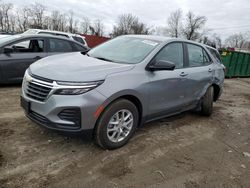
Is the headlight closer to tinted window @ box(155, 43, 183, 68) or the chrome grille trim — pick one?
the chrome grille trim

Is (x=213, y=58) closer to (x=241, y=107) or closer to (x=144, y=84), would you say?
(x=241, y=107)

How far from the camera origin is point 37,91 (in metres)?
3.05

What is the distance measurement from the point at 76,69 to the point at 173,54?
1.89 meters

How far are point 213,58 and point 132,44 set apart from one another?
227 centimetres

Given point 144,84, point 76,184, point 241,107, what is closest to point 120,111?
point 144,84

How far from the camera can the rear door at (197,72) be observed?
445cm

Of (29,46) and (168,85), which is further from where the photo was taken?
(29,46)

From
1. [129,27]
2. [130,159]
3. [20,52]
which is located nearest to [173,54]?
[130,159]

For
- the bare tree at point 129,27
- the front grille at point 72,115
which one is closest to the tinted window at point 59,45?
the front grille at point 72,115

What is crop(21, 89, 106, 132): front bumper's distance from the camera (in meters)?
2.87

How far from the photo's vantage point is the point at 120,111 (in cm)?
→ 331

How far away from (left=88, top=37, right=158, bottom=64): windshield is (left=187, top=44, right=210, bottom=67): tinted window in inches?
39.8

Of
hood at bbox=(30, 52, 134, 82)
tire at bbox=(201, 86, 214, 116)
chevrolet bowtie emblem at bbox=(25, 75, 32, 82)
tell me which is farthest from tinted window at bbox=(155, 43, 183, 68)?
chevrolet bowtie emblem at bbox=(25, 75, 32, 82)

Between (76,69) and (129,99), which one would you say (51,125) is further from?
(129,99)
